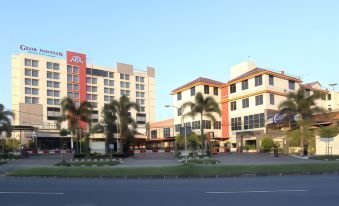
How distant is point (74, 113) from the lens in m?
49.1

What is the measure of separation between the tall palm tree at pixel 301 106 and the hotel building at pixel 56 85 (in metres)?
53.8

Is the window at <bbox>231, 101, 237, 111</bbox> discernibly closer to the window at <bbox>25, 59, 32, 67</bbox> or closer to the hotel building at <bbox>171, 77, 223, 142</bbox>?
the hotel building at <bbox>171, 77, 223, 142</bbox>

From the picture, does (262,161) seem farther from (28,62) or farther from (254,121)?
(28,62)

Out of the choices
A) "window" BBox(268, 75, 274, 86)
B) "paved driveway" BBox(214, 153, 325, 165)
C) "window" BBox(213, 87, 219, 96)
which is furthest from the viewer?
"window" BBox(213, 87, 219, 96)

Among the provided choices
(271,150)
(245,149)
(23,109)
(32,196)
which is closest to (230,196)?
(32,196)

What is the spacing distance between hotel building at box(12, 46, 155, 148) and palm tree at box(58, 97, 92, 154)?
129 feet

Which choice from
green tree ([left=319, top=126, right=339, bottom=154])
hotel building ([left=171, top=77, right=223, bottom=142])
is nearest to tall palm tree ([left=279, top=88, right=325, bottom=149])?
green tree ([left=319, top=126, right=339, bottom=154])

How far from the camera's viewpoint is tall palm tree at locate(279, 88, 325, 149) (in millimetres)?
44000

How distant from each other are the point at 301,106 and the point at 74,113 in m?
28.6

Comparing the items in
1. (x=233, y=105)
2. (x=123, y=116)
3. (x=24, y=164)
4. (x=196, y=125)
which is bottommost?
(x=24, y=164)

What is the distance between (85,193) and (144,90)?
374ft

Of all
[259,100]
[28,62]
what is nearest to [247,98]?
[259,100]

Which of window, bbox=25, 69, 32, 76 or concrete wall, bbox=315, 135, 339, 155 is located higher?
window, bbox=25, 69, 32, 76

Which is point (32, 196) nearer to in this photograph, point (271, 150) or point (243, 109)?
point (271, 150)
